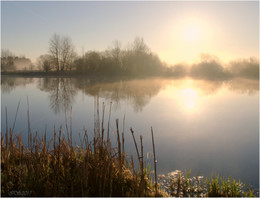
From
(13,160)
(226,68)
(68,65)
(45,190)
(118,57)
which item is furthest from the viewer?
(226,68)

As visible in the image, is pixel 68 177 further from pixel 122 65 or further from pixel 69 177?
pixel 122 65

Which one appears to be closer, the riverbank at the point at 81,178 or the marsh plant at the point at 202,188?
the riverbank at the point at 81,178

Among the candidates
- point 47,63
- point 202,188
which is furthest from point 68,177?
point 47,63

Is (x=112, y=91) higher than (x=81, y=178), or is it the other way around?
(x=112, y=91)

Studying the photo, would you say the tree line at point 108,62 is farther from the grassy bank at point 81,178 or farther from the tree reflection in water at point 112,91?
the grassy bank at point 81,178

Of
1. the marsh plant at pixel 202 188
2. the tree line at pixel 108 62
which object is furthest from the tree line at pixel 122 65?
the marsh plant at pixel 202 188

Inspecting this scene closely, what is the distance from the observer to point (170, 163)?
325cm

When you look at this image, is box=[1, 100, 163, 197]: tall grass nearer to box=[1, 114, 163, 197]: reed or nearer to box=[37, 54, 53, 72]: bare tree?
box=[1, 114, 163, 197]: reed

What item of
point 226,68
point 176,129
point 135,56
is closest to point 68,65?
point 135,56

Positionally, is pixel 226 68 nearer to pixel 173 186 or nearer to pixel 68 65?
pixel 68 65

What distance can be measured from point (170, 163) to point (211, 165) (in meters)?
0.65

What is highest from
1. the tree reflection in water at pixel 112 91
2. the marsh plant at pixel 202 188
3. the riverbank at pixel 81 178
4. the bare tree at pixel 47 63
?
the bare tree at pixel 47 63

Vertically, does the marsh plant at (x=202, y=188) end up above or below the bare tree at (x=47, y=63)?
below

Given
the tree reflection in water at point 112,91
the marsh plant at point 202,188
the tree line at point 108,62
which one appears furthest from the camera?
the tree line at point 108,62
